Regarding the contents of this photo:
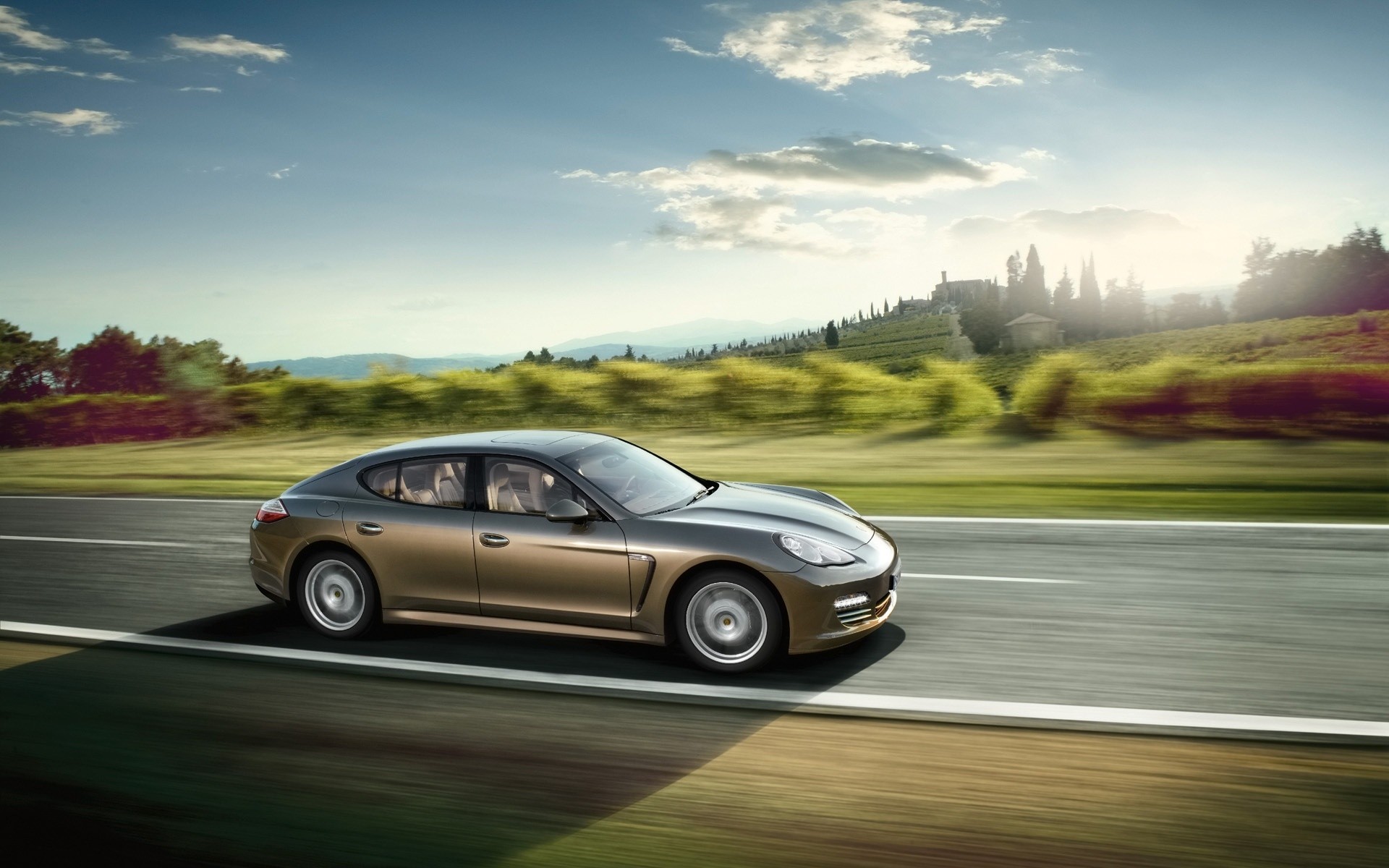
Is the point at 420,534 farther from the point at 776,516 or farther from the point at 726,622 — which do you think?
the point at 776,516

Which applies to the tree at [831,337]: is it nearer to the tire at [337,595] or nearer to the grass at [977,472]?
the grass at [977,472]

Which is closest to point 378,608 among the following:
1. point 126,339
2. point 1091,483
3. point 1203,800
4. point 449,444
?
point 449,444

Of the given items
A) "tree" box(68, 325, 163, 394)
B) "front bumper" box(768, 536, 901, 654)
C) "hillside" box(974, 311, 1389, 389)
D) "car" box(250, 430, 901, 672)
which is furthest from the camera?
"tree" box(68, 325, 163, 394)

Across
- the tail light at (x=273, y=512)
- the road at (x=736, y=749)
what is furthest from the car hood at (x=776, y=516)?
the tail light at (x=273, y=512)

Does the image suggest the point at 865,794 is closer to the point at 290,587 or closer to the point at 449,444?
the point at 449,444

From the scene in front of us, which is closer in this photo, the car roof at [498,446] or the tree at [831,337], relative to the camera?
the car roof at [498,446]

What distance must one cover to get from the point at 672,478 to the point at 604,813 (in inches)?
116

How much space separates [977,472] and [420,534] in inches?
396

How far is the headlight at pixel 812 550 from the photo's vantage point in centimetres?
551

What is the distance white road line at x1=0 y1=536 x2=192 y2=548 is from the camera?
1019 centimetres

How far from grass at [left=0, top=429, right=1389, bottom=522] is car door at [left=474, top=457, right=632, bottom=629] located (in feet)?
19.5

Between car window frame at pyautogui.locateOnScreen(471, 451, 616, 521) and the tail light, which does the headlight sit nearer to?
car window frame at pyautogui.locateOnScreen(471, 451, 616, 521)

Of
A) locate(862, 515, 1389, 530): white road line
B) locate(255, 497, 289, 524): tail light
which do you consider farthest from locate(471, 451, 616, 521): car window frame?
locate(862, 515, 1389, 530): white road line

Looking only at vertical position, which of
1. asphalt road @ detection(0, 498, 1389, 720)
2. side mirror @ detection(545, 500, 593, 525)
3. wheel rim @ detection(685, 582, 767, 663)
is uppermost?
side mirror @ detection(545, 500, 593, 525)
